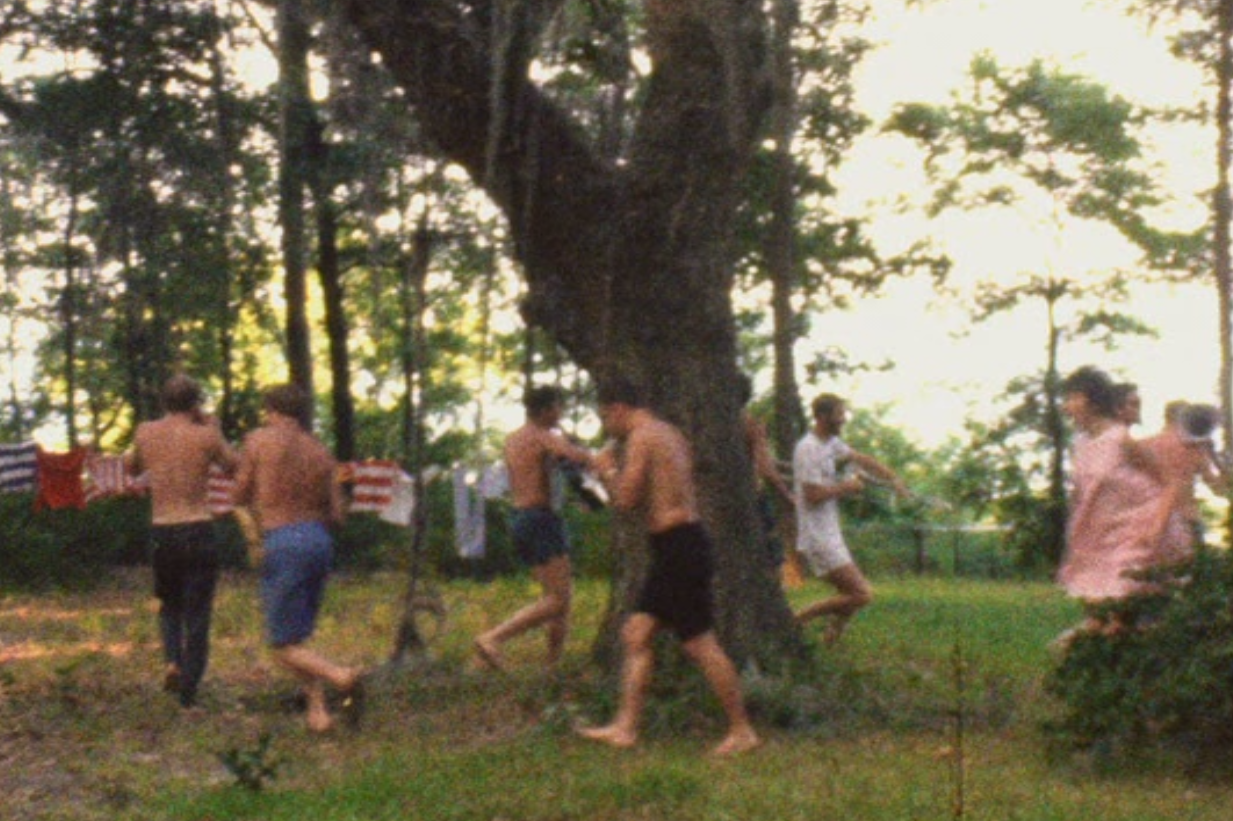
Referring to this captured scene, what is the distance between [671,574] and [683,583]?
67 mm

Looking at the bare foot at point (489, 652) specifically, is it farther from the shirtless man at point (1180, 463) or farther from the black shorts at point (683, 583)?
the shirtless man at point (1180, 463)

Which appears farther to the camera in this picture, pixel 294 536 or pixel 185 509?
pixel 185 509

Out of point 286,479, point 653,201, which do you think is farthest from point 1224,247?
point 286,479

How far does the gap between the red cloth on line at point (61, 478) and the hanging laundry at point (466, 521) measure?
4774 mm

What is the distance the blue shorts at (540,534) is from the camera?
44.5ft

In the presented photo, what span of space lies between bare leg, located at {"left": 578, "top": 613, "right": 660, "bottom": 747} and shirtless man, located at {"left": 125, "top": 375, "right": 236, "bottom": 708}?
2909 millimetres

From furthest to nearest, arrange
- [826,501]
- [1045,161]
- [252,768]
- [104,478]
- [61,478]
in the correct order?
1. [1045,161]
2. [104,478]
3. [61,478]
4. [826,501]
5. [252,768]

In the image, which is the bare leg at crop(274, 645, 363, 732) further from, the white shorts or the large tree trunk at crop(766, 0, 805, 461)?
the large tree trunk at crop(766, 0, 805, 461)

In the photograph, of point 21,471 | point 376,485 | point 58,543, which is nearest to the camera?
point 58,543

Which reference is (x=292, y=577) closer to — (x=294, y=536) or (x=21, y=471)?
(x=294, y=536)

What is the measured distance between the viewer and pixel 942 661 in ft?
46.9

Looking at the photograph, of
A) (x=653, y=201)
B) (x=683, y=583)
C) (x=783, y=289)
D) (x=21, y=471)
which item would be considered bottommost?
(x=683, y=583)

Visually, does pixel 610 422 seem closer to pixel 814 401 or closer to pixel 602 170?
pixel 602 170

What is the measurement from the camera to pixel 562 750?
1045 cm
